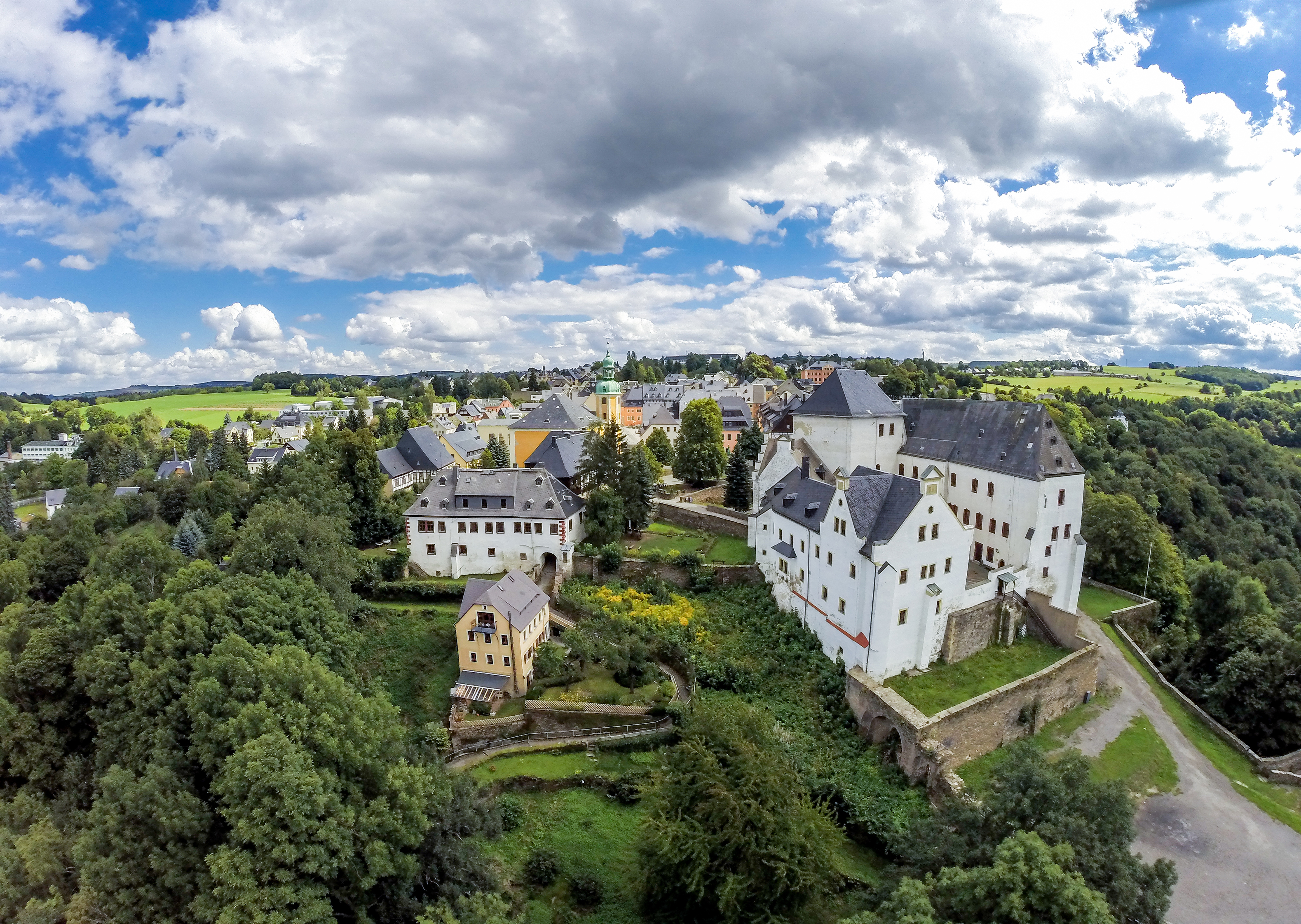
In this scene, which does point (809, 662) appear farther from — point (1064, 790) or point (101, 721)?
point (101, 721)

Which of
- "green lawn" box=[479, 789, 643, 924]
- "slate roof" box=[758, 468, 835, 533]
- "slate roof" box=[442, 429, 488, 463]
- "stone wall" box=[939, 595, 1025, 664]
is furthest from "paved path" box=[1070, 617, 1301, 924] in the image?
"slate roof" box=[442, 429, 488, 463]

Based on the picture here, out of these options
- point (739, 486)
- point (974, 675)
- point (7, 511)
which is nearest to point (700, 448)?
point (739, 486)

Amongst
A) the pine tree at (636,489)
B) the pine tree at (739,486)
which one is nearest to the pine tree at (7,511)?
the pine tree at (636,489)

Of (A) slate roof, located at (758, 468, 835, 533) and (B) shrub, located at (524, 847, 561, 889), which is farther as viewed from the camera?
(A) slate roof, located at (758, 468, 835, 533)

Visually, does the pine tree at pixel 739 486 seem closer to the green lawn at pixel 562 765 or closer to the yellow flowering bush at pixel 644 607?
the yellow flowering bush at pixel 644 607

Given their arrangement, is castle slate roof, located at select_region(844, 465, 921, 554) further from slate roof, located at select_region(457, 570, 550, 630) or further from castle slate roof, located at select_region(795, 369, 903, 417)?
slate roof, located at select_region(457, 570, 550, 630)
